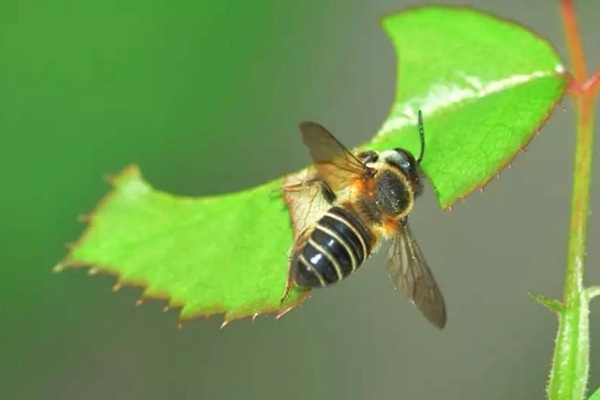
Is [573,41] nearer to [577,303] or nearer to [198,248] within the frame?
[577,303]

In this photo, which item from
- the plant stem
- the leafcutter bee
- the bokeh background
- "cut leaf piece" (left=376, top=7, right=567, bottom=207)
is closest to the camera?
the plant stem

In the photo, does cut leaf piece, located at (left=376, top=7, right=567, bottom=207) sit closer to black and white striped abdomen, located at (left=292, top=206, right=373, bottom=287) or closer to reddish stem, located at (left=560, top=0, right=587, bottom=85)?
reddish stem, located at (left=560, top=0, right=587, bottom=85)

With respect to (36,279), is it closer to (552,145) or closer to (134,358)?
(134,358)

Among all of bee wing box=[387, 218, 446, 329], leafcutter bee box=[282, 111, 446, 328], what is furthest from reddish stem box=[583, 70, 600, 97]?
bee wing box=[387, 218, 446, 329]

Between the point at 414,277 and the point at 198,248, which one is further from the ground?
the point at 198,248

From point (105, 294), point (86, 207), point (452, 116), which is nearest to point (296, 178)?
point (452, 116)

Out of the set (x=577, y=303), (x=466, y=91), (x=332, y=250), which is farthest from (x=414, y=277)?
(x=577, y=303)
